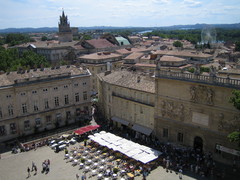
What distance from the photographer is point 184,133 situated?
37000 mm

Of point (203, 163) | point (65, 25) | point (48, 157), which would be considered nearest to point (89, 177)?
point (48, 157)

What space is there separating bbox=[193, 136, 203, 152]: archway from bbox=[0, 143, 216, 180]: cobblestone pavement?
266 inches

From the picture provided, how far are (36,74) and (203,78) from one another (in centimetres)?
3042

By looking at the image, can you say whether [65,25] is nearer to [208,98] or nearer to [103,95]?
[103,95]

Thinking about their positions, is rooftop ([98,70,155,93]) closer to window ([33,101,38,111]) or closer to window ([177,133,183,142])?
window ([177,133,183,142])

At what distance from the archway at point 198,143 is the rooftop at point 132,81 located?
10017mm

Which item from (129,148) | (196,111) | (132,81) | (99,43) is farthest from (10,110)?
(99,43)

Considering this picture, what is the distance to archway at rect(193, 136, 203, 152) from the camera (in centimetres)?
3575

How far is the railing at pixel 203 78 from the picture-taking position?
30688mm

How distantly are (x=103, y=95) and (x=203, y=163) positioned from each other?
25664 mm

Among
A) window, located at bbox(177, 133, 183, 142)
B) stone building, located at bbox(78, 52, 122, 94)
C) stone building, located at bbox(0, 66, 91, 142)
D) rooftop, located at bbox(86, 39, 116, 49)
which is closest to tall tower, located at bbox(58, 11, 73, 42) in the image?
rooftop, located at bbox(86, 39, 116, 49)

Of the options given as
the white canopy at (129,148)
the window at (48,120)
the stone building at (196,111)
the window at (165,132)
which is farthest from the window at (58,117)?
the window at (165,132)

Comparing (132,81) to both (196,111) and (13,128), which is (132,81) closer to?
(196,111)

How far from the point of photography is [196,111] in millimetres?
34875
